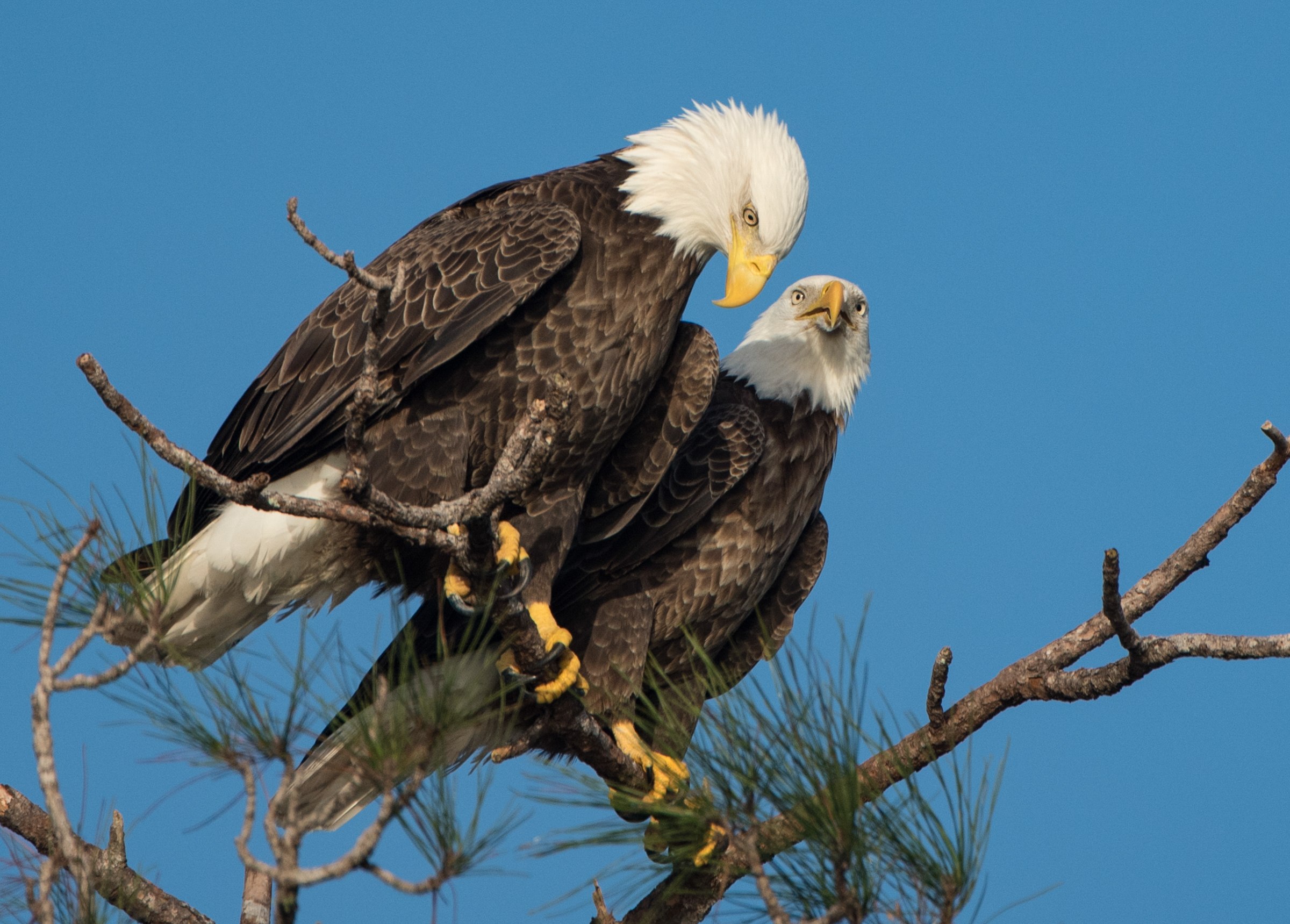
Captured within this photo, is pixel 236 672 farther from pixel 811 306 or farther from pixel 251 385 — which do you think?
pixel 811 306

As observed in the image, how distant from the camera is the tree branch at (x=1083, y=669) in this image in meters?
2.93

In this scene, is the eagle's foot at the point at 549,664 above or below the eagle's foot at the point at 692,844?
above

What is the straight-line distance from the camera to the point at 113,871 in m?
3.34

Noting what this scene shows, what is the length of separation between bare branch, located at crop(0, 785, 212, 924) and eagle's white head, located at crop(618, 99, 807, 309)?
2.25 metres

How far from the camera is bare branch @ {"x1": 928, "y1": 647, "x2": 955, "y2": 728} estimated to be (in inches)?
122

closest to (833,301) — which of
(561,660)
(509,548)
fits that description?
(561,660)

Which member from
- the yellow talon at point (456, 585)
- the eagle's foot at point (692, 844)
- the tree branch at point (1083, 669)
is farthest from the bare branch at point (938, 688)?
the yellow talon at point (456, 585)

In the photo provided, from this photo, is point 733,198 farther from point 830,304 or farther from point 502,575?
point 502,575

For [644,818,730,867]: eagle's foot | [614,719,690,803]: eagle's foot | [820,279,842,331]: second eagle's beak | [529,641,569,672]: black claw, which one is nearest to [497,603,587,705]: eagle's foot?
[529,641,569,672]: black claw

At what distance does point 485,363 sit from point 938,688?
1.61 m

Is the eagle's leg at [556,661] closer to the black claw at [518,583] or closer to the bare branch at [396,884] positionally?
the black claw at [518,583]

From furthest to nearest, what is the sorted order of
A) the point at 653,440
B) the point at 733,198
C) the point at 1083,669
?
the point at 653,440, the point at 733,198, the point at 1083,669

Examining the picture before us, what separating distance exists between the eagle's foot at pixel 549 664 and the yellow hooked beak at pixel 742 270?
1099 mm

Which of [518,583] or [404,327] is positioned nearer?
[518,583]
